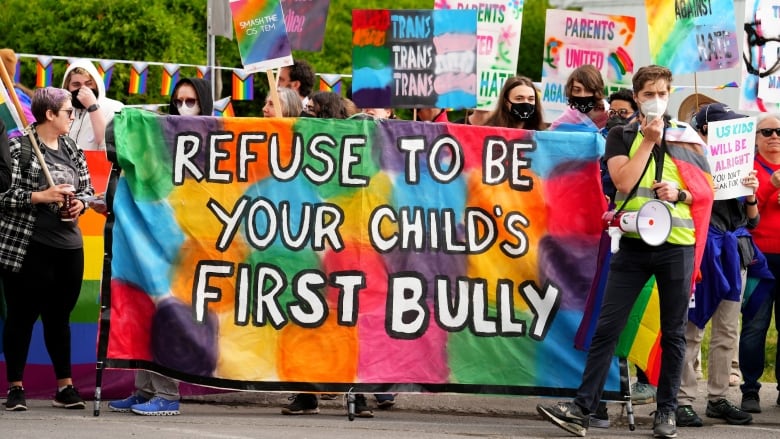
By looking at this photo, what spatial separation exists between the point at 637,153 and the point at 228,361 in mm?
2468

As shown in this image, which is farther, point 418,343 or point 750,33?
point 750,33

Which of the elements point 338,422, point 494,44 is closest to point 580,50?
point 494,44

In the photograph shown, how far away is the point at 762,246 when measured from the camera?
29.2ft

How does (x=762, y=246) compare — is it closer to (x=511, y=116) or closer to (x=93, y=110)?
Answer: (x=511, y=116)

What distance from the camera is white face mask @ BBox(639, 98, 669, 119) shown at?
7.37 m

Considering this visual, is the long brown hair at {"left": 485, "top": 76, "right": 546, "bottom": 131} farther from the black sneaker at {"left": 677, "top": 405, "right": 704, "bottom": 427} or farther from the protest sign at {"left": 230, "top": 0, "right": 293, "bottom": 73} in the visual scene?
the black sneaker at {"left": 677, "top": 405, "right": 704, "bottom": 427}

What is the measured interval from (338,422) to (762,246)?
2903 mm

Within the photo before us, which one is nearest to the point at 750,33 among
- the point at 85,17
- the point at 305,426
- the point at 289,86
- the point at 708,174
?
the point at 708,174

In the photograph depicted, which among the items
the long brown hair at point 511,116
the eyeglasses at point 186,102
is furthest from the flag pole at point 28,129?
the long brown hair at point 511,116

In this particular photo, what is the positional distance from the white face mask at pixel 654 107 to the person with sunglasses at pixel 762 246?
1.64 meters

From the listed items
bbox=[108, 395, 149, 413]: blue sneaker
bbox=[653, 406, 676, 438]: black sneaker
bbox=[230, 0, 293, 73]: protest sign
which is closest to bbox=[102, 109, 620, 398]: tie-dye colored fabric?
bbox=[108, 395, 149, 413]: blue sneaker

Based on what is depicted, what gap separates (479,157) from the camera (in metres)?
8.09

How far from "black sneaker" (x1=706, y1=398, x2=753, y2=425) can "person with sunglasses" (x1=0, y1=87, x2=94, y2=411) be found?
3.66 m

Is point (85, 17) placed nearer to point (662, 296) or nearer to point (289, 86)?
point (289, 86)
